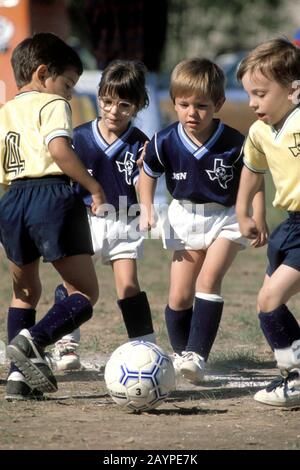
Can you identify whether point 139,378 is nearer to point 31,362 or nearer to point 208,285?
point 31,362

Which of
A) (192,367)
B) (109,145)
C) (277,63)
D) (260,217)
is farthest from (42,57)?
(192,367)

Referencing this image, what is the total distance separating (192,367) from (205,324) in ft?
0.93

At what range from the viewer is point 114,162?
18.5 feet

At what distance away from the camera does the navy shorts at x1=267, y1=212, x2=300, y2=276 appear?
15.3 ft

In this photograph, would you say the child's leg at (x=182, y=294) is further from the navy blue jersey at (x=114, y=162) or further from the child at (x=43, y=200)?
the child at (x=43, y=200)

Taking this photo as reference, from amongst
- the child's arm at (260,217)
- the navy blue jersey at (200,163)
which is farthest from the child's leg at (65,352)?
the child's arm at (260,217)

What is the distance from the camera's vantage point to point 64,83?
511cm

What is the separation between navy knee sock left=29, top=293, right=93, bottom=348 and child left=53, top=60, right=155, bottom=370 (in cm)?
73

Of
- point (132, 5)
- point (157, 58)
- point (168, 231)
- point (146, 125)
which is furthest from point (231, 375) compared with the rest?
point (157, 58)

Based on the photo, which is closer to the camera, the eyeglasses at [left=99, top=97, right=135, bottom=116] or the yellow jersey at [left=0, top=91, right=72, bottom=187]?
the yellow jersey at [left=0, top=91, right=72, bottom=187]

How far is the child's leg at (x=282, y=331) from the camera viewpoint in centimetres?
466

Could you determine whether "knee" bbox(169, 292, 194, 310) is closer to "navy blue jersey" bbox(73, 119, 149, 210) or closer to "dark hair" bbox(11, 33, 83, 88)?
"navy blue jersey" bbox(73, 119, 149, 210)

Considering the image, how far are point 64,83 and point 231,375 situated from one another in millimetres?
1846

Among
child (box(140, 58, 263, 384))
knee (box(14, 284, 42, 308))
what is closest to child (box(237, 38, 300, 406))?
child (box(140, 58, 263, 384))
